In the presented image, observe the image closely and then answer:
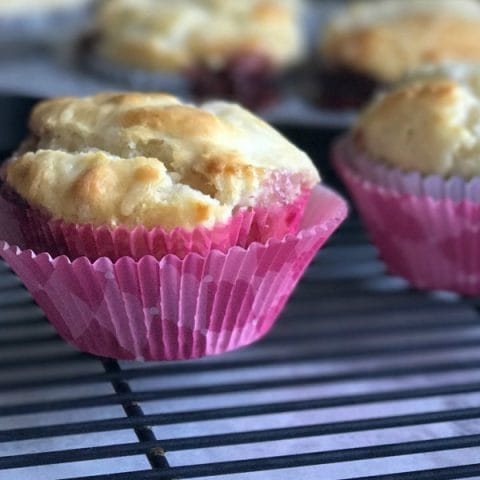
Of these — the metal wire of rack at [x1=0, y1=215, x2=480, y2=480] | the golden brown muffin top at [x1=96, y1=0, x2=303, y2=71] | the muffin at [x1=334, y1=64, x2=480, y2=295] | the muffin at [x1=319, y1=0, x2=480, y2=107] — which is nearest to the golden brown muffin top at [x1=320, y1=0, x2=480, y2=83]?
the muffin at [x1=319, y1=0, x2=480, y2=107]

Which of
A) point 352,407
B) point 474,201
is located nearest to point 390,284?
point 474,201

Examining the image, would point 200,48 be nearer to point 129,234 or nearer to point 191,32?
point 191,32

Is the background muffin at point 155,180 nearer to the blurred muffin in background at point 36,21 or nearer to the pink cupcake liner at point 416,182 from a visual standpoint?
the pink cupcake liner at point 416,182

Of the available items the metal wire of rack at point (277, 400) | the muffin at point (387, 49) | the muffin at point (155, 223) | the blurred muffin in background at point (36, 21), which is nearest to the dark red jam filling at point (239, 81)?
the muffin at point (387, 49)

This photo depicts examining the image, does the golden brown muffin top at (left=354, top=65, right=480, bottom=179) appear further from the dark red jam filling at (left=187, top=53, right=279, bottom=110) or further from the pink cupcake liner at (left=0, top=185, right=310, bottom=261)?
the dark red jam filling at (left=187, top=53, right=279, bottom=110)

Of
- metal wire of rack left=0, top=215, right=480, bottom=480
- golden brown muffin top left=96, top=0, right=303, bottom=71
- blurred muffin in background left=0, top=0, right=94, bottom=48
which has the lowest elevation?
metal wire of rack left=0, top=215, right=480, bottom=480

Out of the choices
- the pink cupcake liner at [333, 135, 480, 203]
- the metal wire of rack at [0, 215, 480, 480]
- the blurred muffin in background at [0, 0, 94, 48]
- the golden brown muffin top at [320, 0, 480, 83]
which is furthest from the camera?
the blurred muffin in background at [0, 0, 94, 48]

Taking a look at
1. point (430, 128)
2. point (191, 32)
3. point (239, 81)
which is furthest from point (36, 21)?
point (430, 128)
